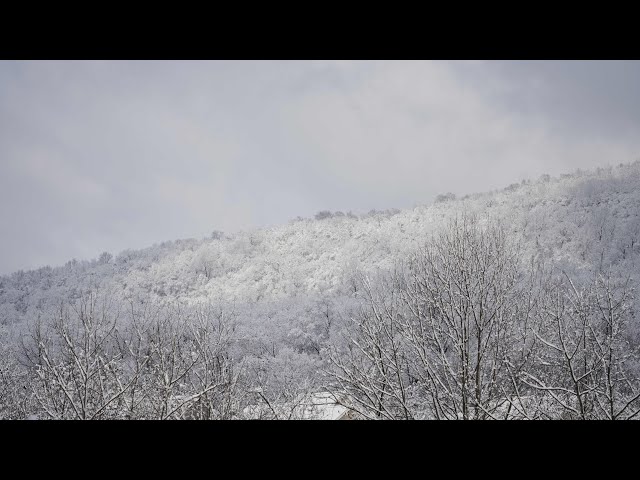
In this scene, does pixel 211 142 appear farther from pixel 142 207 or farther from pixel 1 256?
pixel 1 256

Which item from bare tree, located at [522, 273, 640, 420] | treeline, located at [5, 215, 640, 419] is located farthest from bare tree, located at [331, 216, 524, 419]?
bare tree, located at [522, 273, 640, 420]

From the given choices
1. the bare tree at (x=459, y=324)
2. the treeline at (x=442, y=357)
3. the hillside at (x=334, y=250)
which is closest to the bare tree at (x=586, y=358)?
the treeline at (x=442, y=357)

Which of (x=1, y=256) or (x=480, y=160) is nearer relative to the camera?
(x=1, y=256)

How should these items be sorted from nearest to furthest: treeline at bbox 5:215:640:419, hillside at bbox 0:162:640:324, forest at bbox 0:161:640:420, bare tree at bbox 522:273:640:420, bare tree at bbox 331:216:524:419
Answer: bare tree at bbox 522:273:640:420 < treeline at bbox 5:215:640:419 < bare tree at bbox 331:216:524:419 < forest at bbox 0:161:640:420 < hillside at bbox 0:162:640:324

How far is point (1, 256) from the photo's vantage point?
17297 mm

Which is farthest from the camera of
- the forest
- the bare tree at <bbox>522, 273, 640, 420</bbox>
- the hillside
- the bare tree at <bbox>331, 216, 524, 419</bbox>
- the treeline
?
the hillside

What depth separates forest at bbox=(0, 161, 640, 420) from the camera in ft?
19.7

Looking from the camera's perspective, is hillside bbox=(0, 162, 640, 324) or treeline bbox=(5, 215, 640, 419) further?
hillside bbox=(0, 162, 640, 324)

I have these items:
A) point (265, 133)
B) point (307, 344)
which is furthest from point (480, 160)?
point (307, 344)

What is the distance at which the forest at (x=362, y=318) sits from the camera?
19.7 feet

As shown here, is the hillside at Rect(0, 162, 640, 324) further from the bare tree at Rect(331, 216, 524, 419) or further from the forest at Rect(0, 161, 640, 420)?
the bare tree at Rect(331, 216, 524, 419)

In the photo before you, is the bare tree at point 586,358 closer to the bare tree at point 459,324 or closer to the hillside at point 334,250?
the bare tree at point 459,324
